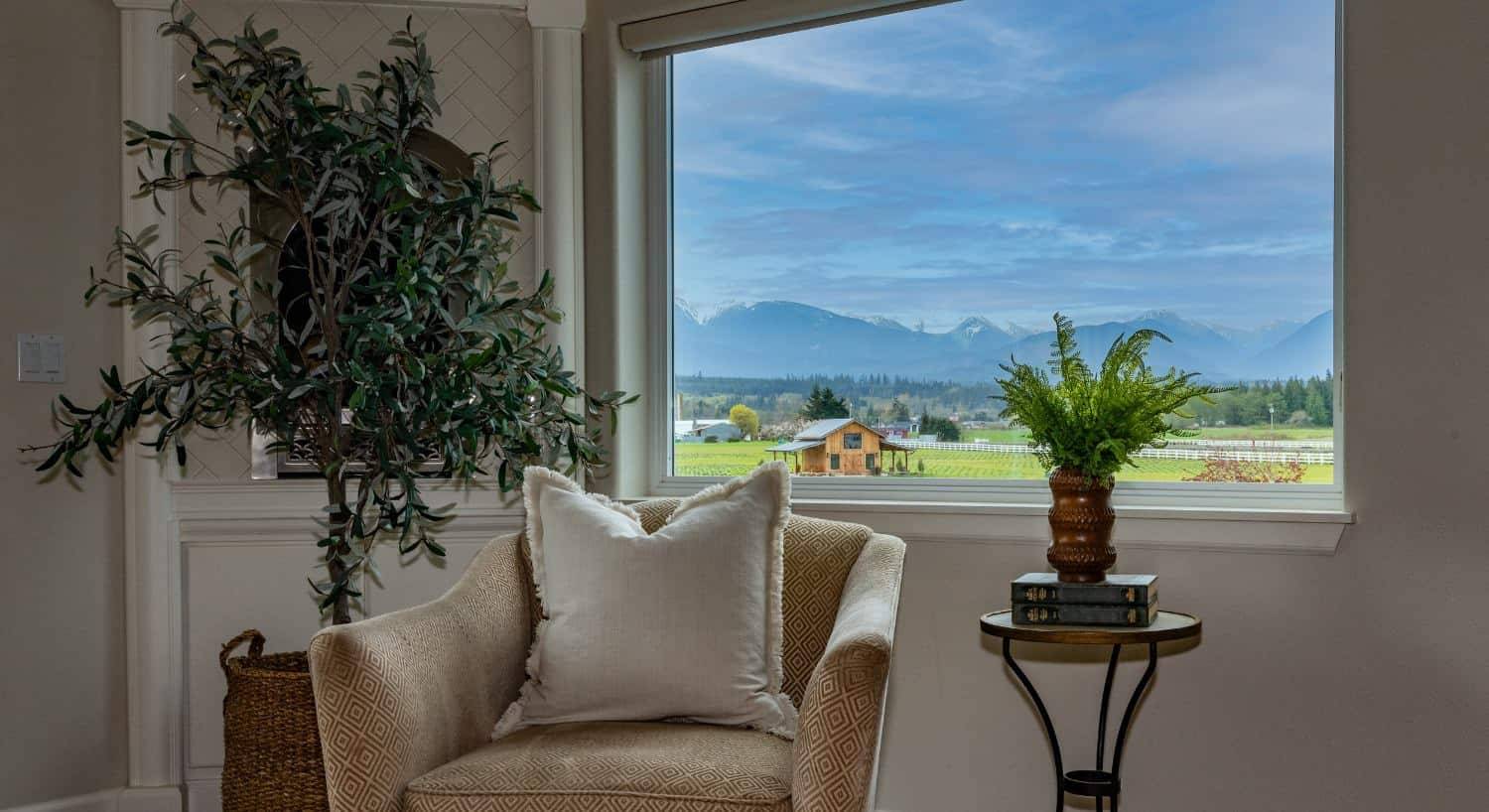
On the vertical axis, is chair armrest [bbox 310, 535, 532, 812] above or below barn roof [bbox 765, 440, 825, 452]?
below

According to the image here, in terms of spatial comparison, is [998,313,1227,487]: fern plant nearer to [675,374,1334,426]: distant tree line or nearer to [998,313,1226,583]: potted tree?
[998,313,1226,583]: potted tree

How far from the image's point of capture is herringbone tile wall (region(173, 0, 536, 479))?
2.96m

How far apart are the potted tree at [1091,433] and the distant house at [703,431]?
1.06 m

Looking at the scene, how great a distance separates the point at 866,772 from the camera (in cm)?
164

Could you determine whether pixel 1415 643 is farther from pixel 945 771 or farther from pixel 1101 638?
pixel 945 771

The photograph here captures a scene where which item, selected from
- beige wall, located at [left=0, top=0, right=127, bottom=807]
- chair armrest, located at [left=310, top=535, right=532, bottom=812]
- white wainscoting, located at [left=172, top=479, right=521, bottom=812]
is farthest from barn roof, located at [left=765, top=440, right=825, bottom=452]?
beige wall, located at [left=0, top=0, right=127, bottom=807]

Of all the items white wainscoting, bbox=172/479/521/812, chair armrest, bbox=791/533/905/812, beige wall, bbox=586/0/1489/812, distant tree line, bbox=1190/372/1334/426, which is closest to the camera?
chair armrest, bbox=791/533/905/812

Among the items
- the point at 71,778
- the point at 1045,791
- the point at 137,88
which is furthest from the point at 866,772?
the point at 137,88

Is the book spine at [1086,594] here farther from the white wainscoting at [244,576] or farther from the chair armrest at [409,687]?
the white wainscoting at [244,576]

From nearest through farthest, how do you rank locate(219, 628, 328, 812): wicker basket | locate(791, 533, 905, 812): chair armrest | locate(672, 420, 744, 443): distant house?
1. locate(791, 533, 905, 812): chair armrest
2. locate(219, 628, 328, 812): wicker basket
3. locate(672, 420, 744, 443): distant house

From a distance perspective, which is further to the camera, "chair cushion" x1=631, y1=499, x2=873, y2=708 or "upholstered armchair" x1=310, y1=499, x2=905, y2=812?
"chair cushion" x1=631, y1=499, x2=873, y2=708

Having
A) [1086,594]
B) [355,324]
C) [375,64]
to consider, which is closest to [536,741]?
[355,324]

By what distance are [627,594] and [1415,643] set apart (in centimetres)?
151

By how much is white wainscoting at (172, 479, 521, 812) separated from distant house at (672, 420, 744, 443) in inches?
21.8
